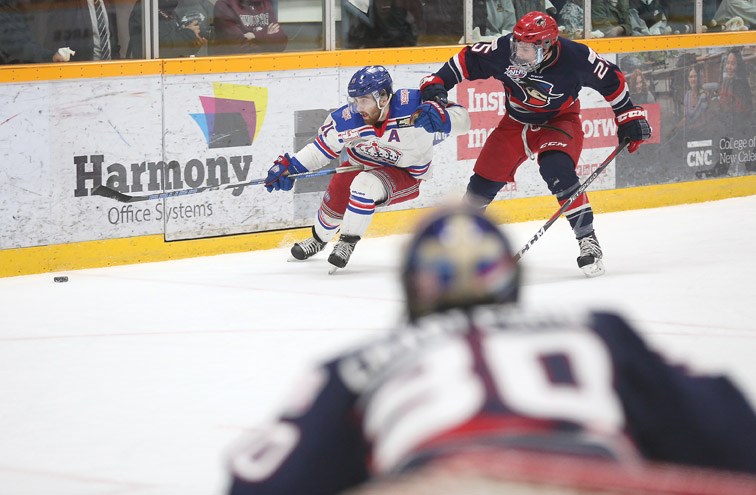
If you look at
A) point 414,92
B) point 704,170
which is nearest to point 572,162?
point 414,92

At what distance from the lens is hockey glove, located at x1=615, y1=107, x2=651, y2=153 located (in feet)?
20.0

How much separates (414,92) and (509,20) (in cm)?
213

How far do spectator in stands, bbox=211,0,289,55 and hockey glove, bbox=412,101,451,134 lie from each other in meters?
1.34

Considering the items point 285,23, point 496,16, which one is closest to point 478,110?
point 496,16

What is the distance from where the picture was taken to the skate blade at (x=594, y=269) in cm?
616

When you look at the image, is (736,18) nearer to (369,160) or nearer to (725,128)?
(725,128)

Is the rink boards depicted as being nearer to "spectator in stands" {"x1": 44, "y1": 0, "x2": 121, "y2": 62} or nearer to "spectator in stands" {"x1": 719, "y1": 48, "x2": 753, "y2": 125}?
"spectator in stands" {"x1": 44, "y1": 0, "x2": 121, "y2": 62}

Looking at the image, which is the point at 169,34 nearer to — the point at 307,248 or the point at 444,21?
the point at 307,248

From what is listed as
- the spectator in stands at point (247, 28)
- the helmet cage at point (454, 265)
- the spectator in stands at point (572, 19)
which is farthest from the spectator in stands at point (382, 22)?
Result: the helmet cage at point (454, 265)

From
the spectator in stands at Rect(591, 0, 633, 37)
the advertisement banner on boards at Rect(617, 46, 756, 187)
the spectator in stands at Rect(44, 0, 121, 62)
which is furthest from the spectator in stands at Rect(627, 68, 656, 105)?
the spectator in stands at Rect(44, 0, 121, 62)

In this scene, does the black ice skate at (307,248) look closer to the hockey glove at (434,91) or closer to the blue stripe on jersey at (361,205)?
the blue stripe on jersey at (361,205)

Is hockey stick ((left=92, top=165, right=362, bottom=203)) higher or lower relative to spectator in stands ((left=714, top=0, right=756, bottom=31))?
lower

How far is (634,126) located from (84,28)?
257 centimetres

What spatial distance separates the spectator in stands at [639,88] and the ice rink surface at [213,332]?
103 cm
